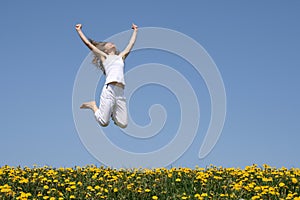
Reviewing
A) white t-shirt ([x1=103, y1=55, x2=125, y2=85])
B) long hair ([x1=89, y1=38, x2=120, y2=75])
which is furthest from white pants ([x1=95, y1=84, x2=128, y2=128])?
long hair ([x1=89, y1=38, x2=120, y2=75])

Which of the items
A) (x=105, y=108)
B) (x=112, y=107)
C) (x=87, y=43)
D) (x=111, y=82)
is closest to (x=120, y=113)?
(x=112, y=107)

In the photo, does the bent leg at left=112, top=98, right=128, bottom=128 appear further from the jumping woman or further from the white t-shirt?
the white t-shirt

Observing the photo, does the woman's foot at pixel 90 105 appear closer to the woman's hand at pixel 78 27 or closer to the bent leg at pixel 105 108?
the bent leg at pixel 105 108

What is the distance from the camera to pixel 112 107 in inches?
323

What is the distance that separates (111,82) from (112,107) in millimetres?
475

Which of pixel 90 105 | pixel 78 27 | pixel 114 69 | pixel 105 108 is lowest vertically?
pixel 105 108

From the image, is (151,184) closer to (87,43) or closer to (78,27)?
(87,43)

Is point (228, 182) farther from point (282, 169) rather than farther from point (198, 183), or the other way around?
point (282, 169)

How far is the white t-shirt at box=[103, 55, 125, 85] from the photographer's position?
8.08m

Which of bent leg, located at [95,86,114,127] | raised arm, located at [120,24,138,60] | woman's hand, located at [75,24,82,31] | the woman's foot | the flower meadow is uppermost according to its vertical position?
woman's hand, located at [75,24,82,31]

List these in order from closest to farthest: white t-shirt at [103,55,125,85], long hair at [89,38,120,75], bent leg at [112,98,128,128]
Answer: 1. white t-shirt at [103,55,125,85]
2. bent leg at [112,98,128,128]
3. long hair at [89,38,120,75]

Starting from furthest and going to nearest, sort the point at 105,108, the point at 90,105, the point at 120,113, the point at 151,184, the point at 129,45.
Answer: the point at 90,105
the point at 129,45
the point at 120,113
the point at 105,108
the point at 151,184

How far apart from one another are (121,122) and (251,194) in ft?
9.28

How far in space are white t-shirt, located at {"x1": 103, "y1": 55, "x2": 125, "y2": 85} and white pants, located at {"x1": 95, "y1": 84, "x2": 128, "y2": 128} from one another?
0.17m
